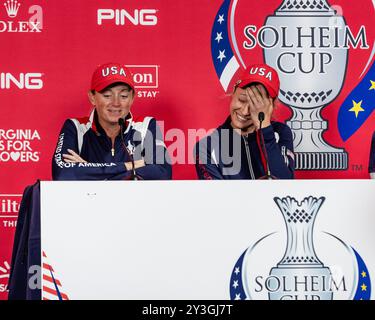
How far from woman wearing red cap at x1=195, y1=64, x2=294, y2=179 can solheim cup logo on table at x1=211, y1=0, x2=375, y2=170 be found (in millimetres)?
276

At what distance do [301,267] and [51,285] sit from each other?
0.95 m

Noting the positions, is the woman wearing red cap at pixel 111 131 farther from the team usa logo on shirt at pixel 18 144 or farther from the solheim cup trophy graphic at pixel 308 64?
the solheim cup trophy graphic at pixel 308 64

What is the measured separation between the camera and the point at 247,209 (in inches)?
119

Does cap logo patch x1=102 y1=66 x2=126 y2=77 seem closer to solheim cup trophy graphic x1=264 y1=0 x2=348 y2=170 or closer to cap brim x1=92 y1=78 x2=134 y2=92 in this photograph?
cap brim x1=92 y1=78 x2=134 y2=92

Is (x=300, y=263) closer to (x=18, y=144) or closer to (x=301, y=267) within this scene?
(x=301, y=267)

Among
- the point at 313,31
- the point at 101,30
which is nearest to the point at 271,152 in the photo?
the point at 313,31

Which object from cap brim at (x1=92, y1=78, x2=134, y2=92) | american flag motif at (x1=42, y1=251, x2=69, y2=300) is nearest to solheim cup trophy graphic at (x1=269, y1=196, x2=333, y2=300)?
american flag motif at (x1=42, y1=251, x2=69, y2=300)

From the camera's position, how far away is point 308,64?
194 inches

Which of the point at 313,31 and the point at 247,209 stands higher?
the point at 313,31

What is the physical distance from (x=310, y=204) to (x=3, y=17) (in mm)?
2604

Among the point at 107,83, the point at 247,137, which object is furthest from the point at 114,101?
the point at 247,137

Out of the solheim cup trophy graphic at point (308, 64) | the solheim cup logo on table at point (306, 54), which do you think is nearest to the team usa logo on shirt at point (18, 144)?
the solheim cup logo on table at point (306, 54)

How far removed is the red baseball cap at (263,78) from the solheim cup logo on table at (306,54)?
0.33m
